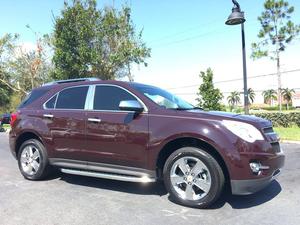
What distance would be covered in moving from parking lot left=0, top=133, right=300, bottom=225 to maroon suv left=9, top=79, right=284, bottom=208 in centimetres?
27

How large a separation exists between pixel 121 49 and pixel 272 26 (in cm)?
2448

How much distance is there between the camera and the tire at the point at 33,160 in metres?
6.75

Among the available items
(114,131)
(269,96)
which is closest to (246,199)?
(114,131)

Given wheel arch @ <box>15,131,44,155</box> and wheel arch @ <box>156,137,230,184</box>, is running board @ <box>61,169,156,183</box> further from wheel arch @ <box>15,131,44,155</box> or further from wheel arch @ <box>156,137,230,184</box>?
wheel arch @ <box>15,131,44,155</box>

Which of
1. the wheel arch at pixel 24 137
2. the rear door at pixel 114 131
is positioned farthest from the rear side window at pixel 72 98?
the wheel arch at pixel 24 137

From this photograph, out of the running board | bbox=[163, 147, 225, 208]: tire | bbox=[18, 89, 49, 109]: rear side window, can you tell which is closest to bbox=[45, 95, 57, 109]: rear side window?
bbox=[18, 89, 49, 109]: rear side window

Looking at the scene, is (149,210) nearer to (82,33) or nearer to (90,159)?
(90,159)

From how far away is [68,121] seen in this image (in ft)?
20.9

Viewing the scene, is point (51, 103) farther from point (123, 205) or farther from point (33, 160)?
point (123, 205)

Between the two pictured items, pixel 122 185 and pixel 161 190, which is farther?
pixel 122 185

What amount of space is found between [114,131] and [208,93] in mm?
14670

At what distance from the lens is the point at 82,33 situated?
21906 millimetres

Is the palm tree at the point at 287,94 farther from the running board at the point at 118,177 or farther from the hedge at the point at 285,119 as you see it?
the running board at the point at 118,177

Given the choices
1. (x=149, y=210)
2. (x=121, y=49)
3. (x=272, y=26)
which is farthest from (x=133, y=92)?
(x=272, y=26)
